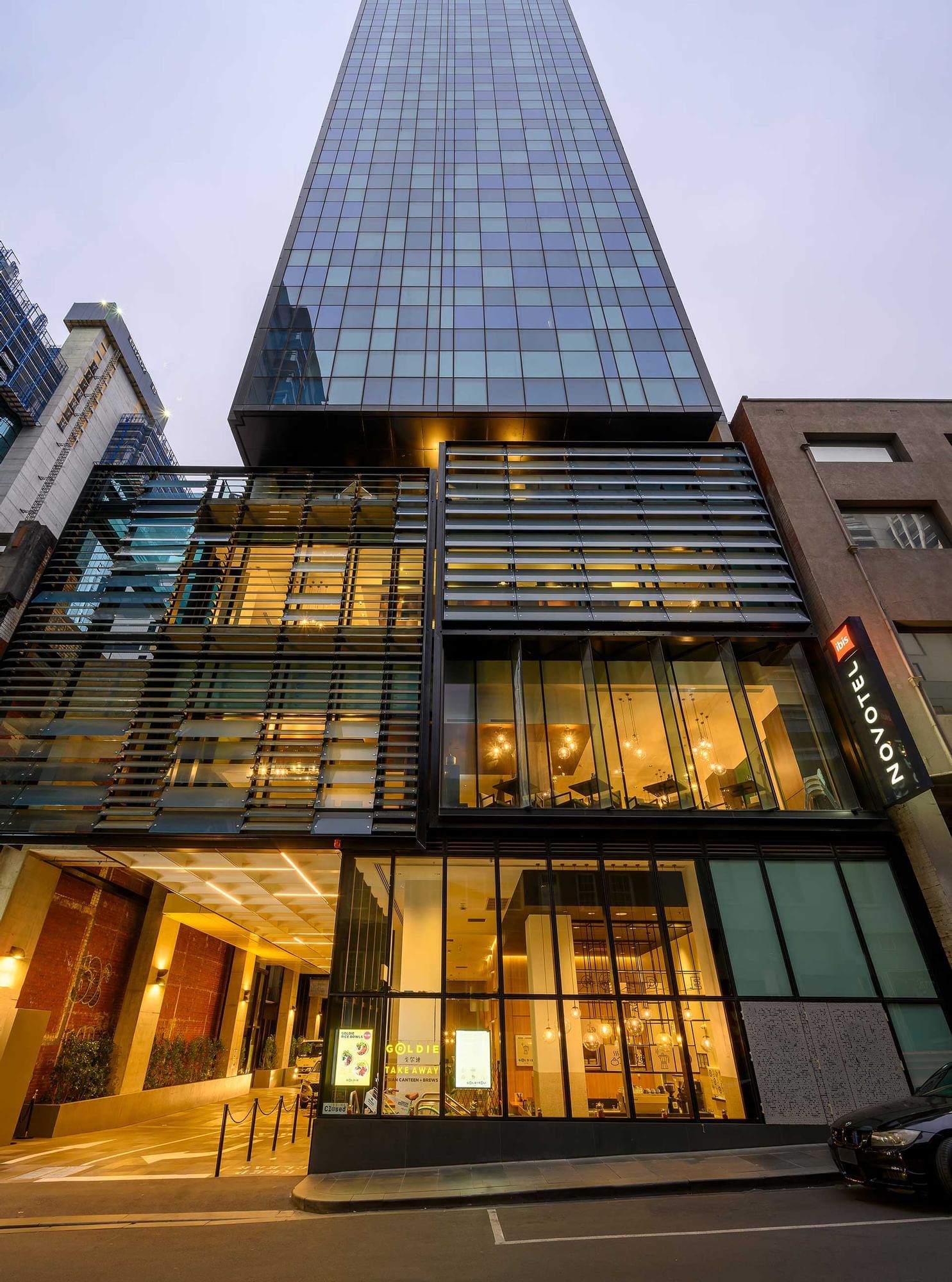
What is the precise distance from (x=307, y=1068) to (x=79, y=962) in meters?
18.4

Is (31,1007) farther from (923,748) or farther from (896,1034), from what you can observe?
(923,748)

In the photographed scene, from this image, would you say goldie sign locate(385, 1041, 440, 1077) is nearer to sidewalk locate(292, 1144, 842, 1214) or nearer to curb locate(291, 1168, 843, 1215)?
sidewalk locate(292, 1144, 842, 1214)

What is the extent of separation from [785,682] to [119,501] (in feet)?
65.5

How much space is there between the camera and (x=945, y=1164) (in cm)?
712

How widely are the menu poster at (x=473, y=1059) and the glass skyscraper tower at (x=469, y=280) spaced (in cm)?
1780

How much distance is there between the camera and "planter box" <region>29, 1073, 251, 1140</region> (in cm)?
1480

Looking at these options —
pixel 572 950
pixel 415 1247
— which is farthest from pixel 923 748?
pixel 415 1247

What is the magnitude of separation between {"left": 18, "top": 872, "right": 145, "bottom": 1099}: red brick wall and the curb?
10.5m

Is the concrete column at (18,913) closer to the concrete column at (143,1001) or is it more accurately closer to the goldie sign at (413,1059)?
the concrete column at (143,1001)

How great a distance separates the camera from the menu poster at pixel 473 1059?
1177 centimetres

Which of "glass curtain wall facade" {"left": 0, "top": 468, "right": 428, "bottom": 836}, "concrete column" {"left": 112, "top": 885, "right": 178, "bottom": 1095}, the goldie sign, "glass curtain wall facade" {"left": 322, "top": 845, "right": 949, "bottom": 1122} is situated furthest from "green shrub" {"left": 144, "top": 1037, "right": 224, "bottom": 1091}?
the goldie sign

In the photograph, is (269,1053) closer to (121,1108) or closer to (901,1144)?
(121,1108)

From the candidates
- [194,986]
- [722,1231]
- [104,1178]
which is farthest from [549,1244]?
[194,986]

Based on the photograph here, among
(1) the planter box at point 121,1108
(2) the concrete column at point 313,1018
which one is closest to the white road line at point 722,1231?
(1) the planter box at point 121,1108
